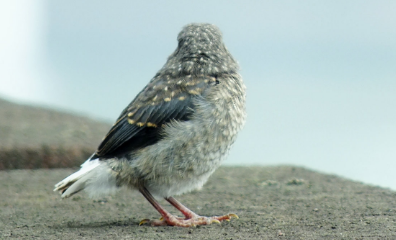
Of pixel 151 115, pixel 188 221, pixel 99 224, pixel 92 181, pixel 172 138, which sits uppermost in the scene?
pixel 151 115

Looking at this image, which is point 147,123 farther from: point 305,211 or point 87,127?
point 87,127

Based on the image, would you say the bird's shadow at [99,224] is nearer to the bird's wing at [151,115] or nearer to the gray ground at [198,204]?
the gray ground at [198,204]

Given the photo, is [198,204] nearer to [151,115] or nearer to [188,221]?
[188,221]

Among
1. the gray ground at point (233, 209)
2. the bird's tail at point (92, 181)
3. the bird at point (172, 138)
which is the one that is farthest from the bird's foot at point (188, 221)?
the bird's tail at point (92, 181)

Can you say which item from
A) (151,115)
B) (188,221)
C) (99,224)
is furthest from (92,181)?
(188,221)

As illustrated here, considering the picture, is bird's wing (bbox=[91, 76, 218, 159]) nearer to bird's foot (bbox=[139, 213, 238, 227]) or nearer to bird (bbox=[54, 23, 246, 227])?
bird (bbox=[54, 23, 246, 227])

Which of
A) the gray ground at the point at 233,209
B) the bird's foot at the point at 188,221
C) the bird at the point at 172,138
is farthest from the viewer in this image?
the bird's foot at the point at 188,221

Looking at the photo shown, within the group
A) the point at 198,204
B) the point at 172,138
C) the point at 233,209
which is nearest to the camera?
the point at 172,138
